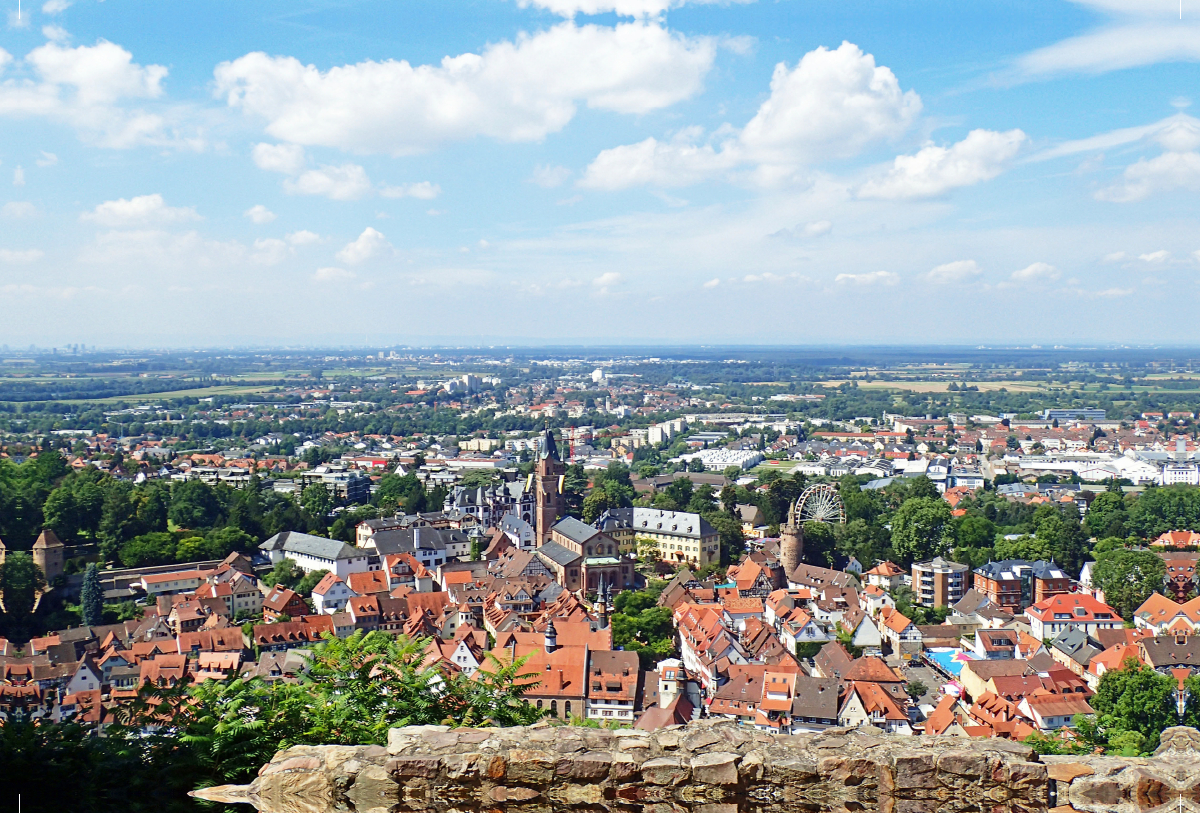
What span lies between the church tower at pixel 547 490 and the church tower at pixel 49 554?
22134 millimetres

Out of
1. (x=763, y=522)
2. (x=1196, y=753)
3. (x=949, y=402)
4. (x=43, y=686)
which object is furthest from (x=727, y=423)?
(x=1196, y=753)

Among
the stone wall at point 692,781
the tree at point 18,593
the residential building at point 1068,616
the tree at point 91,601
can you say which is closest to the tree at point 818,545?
the residential building at point 1068,616

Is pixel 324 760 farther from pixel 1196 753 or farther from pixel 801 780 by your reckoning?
pixel 1196 753

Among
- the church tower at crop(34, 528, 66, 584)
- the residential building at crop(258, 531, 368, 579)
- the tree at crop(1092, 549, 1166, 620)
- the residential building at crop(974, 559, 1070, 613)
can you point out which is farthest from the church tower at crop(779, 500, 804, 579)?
the church tower at crop(34, 528, 66, 584)

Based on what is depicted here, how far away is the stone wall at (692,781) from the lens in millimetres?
5719

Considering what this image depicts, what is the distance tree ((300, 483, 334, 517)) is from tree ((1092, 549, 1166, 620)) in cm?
3930

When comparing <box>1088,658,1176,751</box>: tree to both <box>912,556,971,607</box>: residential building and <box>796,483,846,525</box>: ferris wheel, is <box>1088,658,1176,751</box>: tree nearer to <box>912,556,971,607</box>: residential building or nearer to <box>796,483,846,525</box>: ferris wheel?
<box>912,556,971,607</box>: residential building

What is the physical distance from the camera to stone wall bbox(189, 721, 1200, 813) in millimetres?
A: 5719

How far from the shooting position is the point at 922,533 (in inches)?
1797

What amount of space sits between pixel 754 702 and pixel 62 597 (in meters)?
29.3

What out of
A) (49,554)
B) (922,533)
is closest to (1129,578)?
(922,533)

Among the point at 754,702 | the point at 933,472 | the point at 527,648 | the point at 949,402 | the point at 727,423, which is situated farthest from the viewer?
the point at 949,402

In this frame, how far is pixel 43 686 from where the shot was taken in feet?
82.8

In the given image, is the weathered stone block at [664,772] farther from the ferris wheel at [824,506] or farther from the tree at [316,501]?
the tree at [316,501]
